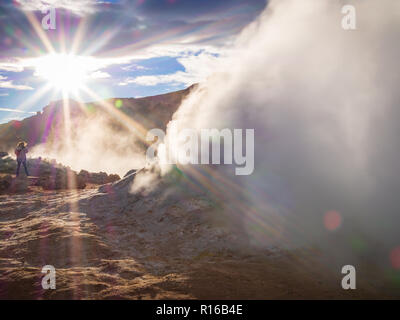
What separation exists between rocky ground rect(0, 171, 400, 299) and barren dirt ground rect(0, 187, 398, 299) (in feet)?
0.04

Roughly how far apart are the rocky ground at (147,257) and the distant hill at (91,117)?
24.8m

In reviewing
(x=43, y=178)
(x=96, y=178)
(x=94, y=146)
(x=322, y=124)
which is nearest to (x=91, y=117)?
(x=94, y=146)

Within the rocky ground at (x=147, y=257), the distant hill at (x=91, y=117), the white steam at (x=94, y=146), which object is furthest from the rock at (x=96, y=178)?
the distant hill at (x=91, y=117)

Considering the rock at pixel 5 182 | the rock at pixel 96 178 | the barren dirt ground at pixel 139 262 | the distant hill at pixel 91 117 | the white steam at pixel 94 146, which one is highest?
the distant hill at pixel 91 117

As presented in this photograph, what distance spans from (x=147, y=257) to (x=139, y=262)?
0.23 meters

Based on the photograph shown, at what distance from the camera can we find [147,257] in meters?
4.95

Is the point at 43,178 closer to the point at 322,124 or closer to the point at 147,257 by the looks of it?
the point at 147,257

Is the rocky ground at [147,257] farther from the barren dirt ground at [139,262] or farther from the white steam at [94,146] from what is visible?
the white steam at [94,146]

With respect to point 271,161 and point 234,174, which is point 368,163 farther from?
point 234,174

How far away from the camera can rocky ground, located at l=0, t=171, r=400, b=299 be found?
3.75 m

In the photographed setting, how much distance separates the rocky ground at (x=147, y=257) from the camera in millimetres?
3746

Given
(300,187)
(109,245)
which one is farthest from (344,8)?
(109,245)

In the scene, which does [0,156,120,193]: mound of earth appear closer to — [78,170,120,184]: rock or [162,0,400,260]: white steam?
[78,170,120,184]: rock
